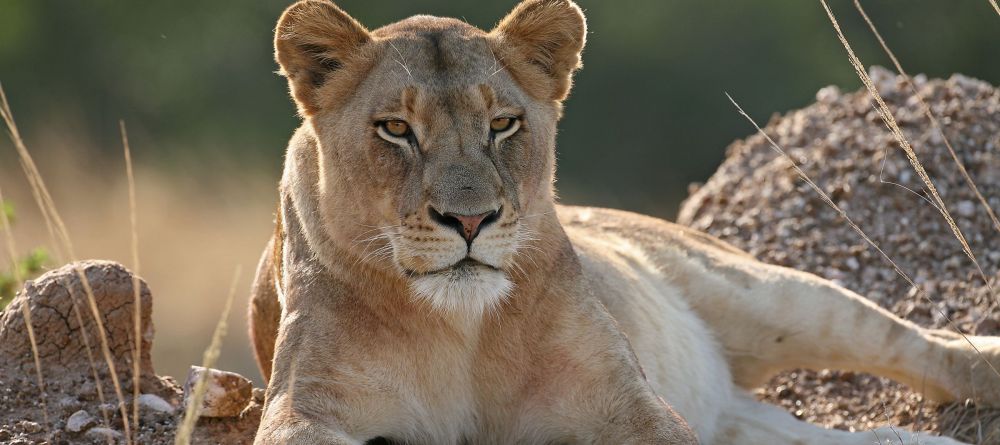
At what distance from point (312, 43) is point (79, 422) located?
144cm

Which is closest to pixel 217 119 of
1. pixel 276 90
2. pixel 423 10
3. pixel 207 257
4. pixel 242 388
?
pixel 276 90

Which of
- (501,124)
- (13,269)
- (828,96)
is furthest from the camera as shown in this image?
(828,96)

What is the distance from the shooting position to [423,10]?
16547mm

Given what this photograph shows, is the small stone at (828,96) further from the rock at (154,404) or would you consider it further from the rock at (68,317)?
the rock at (154,404)

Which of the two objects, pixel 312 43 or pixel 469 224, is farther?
pixel 312 43

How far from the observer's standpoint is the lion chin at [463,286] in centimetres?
417

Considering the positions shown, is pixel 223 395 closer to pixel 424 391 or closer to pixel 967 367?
pixel 424 391

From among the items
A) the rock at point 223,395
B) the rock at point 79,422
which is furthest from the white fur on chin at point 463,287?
the rock at point 79,422

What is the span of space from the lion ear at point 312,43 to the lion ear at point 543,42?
0.47 meters

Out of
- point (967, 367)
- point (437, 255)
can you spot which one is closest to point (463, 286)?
point (437, 255)

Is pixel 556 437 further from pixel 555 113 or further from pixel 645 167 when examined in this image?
pixel 645 167

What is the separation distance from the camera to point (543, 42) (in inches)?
195

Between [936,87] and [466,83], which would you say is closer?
[466,83]

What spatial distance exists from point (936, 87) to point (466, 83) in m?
4.63
